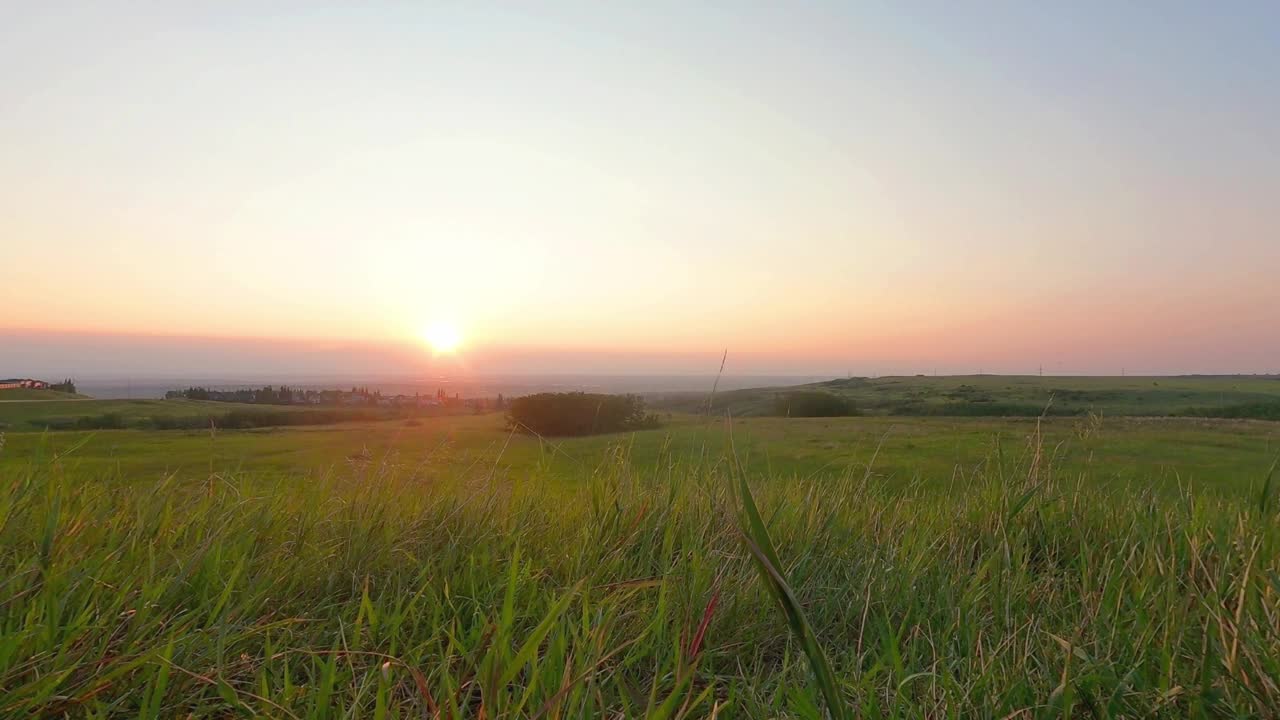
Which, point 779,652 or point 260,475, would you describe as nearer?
point 779,652

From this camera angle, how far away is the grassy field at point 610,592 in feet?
5.52

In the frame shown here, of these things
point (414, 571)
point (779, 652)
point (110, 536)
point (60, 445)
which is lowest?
point (779, 652)

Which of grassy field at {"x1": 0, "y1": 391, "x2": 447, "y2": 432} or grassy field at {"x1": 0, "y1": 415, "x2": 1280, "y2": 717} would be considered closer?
grassy field at {"x1": 0, "y1": 415, "x2": 1280, "y2": 717}

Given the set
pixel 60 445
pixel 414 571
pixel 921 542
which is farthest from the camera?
pixel 60 445

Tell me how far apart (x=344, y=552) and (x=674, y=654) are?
163cm

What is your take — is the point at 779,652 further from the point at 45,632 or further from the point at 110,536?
the point at 110,536

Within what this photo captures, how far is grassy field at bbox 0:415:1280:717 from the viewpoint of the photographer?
66.2 inches

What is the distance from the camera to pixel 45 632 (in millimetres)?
1781

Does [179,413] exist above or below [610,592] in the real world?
above

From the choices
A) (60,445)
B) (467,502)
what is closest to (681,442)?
(467,502)

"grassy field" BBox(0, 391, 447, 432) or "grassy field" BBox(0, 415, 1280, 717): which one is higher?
"grassy field" BBox(0, 391, 447, 432)

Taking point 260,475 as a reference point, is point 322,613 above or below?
below

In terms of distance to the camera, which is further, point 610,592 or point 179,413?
point 179,413

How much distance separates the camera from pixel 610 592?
2654 millimetres
